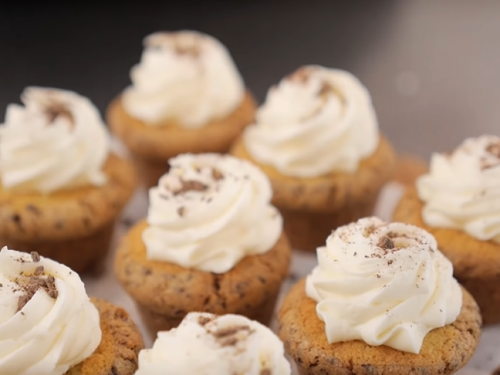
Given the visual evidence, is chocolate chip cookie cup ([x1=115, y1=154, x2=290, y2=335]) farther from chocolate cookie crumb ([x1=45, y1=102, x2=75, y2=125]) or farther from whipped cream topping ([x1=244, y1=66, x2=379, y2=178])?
chocolate cookie crumb ([x1=45, y1=102, x2=75, y2=125])

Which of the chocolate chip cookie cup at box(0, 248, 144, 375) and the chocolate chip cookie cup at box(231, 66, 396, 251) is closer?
the chocolate chip cookie cup at box(0, 248, 144, 375)

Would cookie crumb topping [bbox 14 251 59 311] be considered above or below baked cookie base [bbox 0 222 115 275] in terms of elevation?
above

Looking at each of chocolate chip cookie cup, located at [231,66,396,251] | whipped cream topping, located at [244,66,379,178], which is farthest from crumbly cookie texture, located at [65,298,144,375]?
whipped cream topping, located at [244,66,379,178]

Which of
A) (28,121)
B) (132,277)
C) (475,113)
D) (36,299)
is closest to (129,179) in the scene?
(28,121)

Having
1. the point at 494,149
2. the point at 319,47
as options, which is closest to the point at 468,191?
the point at 494,149

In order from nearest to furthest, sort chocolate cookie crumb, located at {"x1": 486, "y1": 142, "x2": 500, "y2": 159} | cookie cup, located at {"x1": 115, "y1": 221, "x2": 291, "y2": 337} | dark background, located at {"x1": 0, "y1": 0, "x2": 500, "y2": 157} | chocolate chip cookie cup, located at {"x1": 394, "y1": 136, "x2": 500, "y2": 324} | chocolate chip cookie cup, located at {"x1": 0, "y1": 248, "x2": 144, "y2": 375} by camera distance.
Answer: chocolate chip cookie cup, located at {"x1": 0, "y1": 248, "x2": 144, "y2": 375} < cookie cup, located at {"x1": 115, "y1": 221, "x2": 291, "y2": 337} < chocolate chip cookie cup, located at {"x1": 394, "y1": 136, "x2": 500, "y2": 324} < chocolate cookie crumb, located at {"x1": 486, "y1": 142, "x2": 500, "y2": 159} < dark background, located at {"x1": 0, "y1": 0, "x2": 500, "y2": 157}

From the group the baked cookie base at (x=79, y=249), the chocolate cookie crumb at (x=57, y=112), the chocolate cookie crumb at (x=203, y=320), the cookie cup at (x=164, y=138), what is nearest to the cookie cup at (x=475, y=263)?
the chocolate cookie crumb at (x=203, y=320)

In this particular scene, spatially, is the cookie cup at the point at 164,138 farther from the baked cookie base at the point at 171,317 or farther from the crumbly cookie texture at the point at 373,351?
the crumbly cookie texture at the point at 373,351
